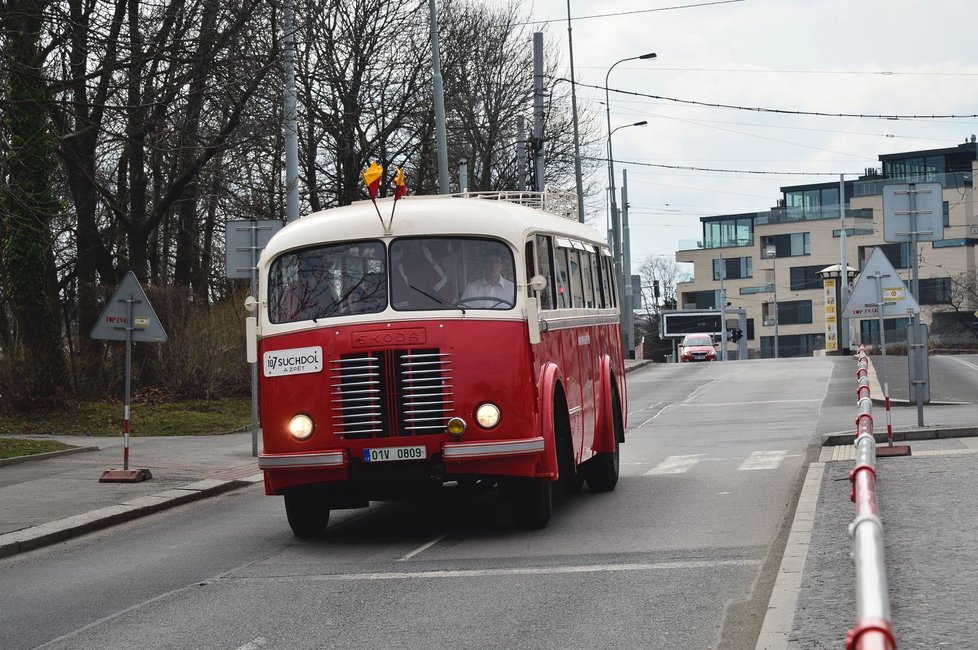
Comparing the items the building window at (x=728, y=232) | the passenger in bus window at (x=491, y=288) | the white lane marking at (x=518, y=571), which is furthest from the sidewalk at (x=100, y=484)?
the building window at (x=728, y=232)

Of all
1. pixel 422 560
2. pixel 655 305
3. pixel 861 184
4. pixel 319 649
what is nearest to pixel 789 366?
pixel 422 560

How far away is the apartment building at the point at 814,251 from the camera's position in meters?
106

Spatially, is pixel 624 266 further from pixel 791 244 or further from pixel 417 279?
pixel 417 279

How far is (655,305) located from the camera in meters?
132

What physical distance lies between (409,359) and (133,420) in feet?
53.3

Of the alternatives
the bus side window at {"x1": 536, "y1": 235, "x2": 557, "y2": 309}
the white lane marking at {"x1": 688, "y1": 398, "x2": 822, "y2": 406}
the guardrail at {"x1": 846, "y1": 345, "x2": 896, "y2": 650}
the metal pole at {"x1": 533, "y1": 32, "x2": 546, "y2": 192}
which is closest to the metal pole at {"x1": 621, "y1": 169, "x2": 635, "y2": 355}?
the metal pole at {"x1": 533, "y1": 32, "x2": 546, "y2": 192}

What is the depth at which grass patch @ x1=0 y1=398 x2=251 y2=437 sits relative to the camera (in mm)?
25266

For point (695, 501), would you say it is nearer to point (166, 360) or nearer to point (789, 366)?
point (166, 360)

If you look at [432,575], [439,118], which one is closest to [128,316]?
[432,575]

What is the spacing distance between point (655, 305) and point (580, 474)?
11764 centimetres

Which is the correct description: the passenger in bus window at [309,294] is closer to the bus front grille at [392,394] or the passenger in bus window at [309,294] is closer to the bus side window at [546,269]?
the bus front grille at [392,394]

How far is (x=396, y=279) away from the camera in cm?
1198

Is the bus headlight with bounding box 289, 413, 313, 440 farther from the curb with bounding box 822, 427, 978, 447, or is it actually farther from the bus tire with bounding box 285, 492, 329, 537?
A: the curb with bounding box 822, 427, 978, 447

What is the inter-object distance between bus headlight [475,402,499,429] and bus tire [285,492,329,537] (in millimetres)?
1660
